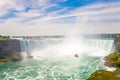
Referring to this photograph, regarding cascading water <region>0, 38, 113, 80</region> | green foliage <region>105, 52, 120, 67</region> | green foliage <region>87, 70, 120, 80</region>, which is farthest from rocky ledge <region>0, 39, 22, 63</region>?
green foliage <region>87, 70, 120, 80</region>

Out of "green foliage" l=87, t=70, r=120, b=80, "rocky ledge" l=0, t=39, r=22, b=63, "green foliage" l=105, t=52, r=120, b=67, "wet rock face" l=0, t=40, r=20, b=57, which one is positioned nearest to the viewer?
"green foliage" l=87, t=70, r=120, b=80

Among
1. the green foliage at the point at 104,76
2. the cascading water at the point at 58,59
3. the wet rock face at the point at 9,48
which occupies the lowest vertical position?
the cascading water at the point at 58,59

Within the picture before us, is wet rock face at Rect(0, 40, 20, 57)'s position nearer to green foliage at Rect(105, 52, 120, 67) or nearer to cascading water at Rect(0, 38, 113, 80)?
cascading water at Rect(0, 38, 113, 80)

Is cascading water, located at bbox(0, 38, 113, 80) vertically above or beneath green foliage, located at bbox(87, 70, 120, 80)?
beneath

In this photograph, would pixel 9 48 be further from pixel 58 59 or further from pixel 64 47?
Answer: pixel 64 47

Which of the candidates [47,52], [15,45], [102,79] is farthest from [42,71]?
[47,52]

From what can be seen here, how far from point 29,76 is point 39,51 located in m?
40.8

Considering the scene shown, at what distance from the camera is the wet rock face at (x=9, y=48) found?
69.4 meters

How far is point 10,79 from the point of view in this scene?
42.5m

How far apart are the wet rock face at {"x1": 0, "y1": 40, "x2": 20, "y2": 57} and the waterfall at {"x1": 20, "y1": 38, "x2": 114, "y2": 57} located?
12.9 ft

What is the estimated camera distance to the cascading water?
4482 cm

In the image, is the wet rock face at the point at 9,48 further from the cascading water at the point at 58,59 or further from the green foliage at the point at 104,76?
the green foliage at the point at 104,76

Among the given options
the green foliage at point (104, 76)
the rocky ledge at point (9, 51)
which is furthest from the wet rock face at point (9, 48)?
the green foliage at point (104, 76)

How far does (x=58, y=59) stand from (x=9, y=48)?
61.0 ft
